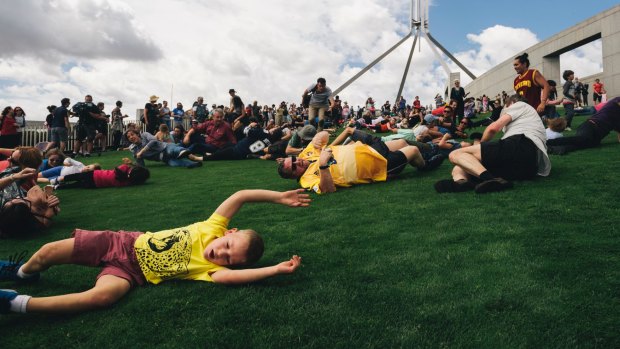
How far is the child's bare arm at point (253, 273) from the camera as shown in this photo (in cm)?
273

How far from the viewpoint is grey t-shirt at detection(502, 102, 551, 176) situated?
504 cm

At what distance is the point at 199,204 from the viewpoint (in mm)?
5922

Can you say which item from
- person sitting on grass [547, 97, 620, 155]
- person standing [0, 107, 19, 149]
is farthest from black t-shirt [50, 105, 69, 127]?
person sitting on grass [547, 97, 620, 155]

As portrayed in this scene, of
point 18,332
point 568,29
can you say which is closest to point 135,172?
point 18,332

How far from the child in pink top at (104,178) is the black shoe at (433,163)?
224 inches

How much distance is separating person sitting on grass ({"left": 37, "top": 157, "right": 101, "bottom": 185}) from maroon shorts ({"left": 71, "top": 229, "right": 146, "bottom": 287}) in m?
5.85

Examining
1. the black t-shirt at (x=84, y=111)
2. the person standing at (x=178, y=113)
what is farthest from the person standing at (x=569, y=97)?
the person standing at (x=178, y=113)

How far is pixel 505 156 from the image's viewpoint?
5.02 m

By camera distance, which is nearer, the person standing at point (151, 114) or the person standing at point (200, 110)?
the person standing at point (151, 114)

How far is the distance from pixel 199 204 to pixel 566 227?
179 inches

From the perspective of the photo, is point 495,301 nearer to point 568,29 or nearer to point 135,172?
point 135,172

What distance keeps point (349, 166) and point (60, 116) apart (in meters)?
11.9

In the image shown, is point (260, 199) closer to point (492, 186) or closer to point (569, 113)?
point (492, 186)

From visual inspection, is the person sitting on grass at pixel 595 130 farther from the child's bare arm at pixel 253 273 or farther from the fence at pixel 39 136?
the fence at pixel 39 136
